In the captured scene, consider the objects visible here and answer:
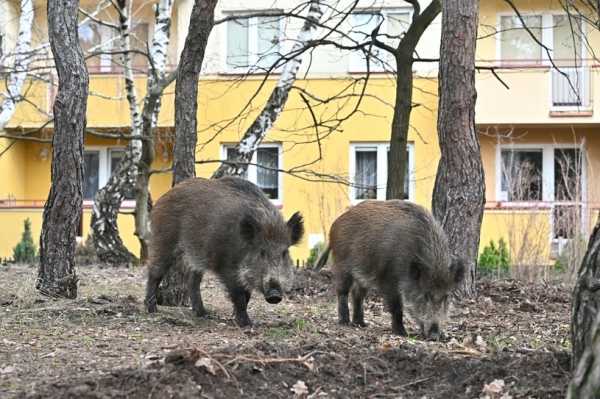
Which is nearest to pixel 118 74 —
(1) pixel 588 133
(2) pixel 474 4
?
(1) pixel 588 133

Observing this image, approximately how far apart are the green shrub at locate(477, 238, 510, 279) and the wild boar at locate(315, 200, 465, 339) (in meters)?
6.83

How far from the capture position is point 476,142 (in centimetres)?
988

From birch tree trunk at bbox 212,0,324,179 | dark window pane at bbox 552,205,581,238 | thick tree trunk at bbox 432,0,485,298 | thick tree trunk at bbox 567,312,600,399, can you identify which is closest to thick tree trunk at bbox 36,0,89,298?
thick tree trunk at bbox 432,0,485,298

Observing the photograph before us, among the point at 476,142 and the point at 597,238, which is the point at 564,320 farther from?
the point at 597,238

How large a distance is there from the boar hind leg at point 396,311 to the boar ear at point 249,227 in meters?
1.35

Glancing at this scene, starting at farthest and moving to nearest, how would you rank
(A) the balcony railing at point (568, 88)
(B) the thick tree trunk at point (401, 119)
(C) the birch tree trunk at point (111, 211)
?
(A) the balcony railing at point (568, 88) < (C) the birch tree trunk at point (111, 211) < (B) the thick tree trunk at point (401, 119)

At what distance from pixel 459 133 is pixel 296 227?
7.84 feet

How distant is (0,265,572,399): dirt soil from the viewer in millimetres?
4766

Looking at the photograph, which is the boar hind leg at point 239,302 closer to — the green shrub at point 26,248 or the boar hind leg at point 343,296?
the boar hind leg at point 343,296

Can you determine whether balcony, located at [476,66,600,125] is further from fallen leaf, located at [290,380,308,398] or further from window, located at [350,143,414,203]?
fallen leaf, located at [290,380,308,398]

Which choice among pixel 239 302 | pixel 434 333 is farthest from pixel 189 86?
pixel 434 333


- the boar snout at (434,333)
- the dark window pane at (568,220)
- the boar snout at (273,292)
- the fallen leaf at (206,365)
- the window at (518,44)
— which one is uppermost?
the window at (518,44)

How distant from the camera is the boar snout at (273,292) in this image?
7945 millimetres

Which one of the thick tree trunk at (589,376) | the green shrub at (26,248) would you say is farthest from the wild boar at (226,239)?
the green shrub at (26,248)
